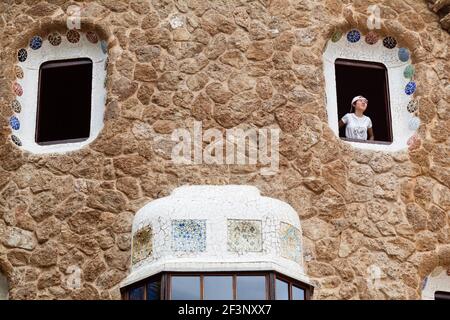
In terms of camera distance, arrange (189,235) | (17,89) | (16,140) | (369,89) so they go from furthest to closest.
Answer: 1. (369,89)
2. (17,89)
3. (16,140)
4. (189,235)

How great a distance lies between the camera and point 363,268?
13836mm

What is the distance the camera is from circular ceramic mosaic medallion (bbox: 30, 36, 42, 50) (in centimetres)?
1533

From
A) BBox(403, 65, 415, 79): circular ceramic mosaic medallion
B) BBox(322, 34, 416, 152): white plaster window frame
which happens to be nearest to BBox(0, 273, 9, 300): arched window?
BBox(322, 34, 416, 152): white plaster window frame

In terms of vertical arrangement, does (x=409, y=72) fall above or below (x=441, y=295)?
above

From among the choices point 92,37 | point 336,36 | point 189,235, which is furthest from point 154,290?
point 336,36

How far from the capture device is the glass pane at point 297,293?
39.3 feet

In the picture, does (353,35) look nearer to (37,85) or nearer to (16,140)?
(37,85)

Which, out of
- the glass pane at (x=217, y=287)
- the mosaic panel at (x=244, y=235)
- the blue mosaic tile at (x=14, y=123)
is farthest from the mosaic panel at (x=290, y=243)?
the blue mosaic tile at (x=14, y=123)

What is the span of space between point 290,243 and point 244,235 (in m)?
0.53

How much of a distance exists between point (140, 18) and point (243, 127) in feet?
6.32

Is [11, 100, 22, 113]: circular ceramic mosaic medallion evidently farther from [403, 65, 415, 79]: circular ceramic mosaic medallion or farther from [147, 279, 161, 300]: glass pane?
[403, 65, 415, 79]: circular ceramic mosaic medallion

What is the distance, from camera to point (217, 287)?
11.7 meters

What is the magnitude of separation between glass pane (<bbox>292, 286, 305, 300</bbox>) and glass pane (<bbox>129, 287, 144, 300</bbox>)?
4.73 feet

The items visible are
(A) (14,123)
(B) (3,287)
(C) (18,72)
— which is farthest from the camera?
(C) (18,72)
